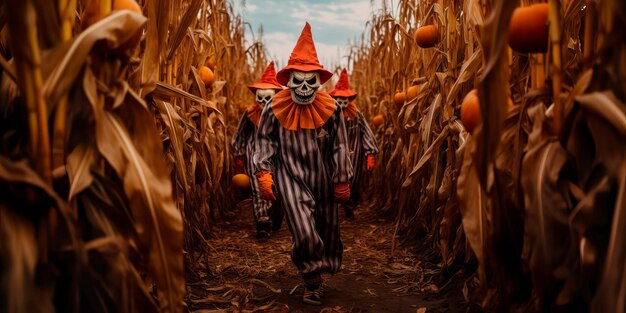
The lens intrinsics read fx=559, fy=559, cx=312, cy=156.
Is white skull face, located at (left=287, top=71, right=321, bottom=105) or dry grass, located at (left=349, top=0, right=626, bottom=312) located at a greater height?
white skull face, located at (left=287, top=71, right=321, bottom=105)

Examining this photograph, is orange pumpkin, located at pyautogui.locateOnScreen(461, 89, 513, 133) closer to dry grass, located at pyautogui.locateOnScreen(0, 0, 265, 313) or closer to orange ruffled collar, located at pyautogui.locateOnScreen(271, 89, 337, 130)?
dry grass, located at pyautogui.locateOnScreen(0, 0, 265, 313)

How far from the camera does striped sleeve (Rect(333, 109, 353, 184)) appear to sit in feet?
11.9

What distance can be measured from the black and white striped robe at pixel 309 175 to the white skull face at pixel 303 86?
0.19 meters

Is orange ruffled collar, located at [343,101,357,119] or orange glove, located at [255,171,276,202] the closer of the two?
orange glove, located at [255,171,276,202]

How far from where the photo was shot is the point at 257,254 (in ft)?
16.3

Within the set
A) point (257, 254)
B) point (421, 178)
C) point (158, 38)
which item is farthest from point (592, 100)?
point (257, 254)

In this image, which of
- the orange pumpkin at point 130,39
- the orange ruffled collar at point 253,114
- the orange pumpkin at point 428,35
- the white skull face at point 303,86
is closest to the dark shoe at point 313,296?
the white skull face at point 303,86

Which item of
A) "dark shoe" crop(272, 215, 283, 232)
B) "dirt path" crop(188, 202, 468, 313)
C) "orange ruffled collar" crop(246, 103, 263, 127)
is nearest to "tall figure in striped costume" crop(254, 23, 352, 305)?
"dirt path" crop(188, 202, 468, 313)

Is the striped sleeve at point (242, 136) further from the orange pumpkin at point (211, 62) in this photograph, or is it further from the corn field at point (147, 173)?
the corn field at point (147, 173)

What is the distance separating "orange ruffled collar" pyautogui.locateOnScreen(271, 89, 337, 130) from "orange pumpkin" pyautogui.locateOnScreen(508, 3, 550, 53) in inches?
69.3

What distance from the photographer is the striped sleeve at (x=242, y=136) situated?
573cm

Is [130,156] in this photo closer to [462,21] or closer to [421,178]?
[462,21]

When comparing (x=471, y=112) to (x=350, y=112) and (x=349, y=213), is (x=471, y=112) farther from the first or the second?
(x=349, y=213)

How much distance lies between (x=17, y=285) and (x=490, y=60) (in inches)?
57.2
